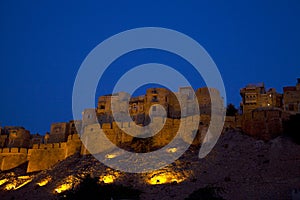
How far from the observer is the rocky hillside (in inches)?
1604

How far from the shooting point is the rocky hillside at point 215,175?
40750 millimetres

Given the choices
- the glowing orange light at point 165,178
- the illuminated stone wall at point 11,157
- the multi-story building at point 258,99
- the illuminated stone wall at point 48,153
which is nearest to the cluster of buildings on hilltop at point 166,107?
the multi-story building at point 258,99

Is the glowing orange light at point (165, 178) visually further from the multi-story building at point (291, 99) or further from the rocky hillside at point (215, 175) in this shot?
the multi-story building at point (291, 99)

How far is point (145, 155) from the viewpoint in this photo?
50969 mm

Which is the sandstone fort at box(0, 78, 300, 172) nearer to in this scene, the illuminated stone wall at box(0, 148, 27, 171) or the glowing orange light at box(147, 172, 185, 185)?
the illuminated stone wall at box(0, 148, 27, 171)

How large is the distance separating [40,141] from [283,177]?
129 feet

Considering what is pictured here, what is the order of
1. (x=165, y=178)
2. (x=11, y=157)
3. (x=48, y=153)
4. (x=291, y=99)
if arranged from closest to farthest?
(x=165, y=178) → (x=291, y=99) → (x=48, y=153) → (x=11, y=157)

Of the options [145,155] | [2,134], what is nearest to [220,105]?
[145,155]

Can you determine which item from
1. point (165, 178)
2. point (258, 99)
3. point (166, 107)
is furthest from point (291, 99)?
point (165, 178)

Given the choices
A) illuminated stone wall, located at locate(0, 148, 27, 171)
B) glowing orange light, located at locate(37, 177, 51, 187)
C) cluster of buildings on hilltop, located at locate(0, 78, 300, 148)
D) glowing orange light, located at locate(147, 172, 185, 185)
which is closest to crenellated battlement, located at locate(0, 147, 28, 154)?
illuminated stone wall, located at locate(0, 148, 27, 171)

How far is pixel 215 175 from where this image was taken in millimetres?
44625

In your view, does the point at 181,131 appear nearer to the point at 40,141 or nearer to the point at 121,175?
the point at 121,175

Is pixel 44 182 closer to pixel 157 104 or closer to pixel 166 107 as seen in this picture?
pixel 157 104

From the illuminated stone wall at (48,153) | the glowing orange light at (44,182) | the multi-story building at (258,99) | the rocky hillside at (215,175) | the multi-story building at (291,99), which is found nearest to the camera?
the rocky hillside at (215,175)
